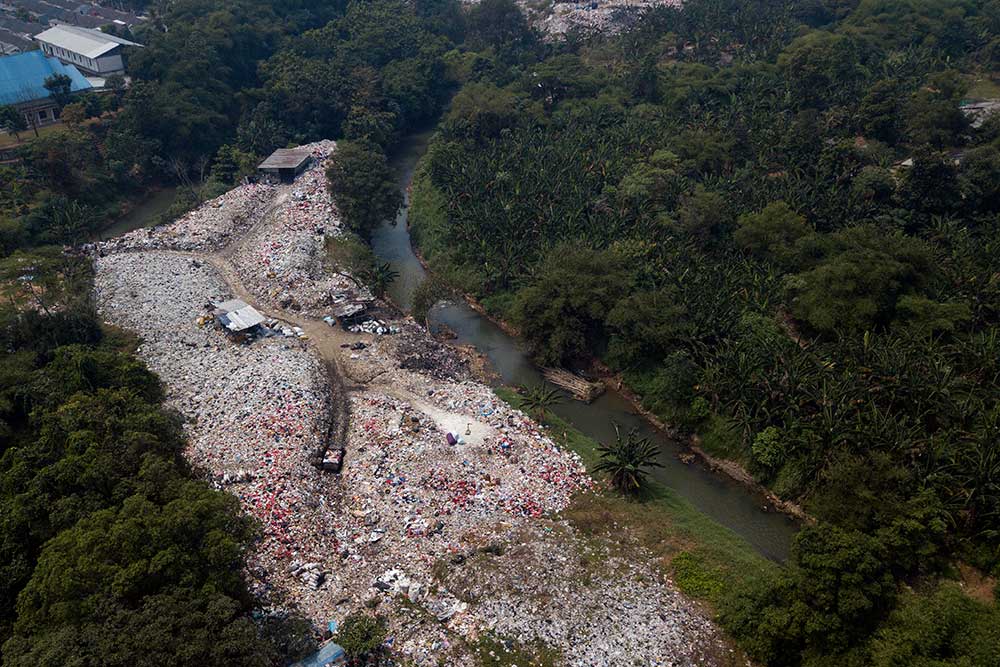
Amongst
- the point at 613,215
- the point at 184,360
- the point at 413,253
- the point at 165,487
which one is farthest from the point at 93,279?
the point at 613,215

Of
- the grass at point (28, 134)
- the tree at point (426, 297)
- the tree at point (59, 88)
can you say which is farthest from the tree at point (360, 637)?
the tree at point (59, 88)

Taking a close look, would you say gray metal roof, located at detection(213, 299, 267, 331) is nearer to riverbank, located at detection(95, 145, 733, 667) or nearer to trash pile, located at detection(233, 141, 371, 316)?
riverbank, located at detection(95, 145, 733, 667)

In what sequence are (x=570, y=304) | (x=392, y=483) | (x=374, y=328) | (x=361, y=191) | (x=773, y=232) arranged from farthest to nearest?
1. (x=361, y=191)
2. (x=773, y=232)
3. (x=374, y=328)
4. (x=570, y=304)
5. (x=392, y=483)

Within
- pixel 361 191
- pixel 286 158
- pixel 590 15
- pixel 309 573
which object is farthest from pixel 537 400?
pixel 590 15

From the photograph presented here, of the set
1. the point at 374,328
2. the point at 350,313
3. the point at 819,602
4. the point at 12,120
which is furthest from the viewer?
the point at 12,120

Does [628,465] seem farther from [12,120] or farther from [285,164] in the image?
[12,120]

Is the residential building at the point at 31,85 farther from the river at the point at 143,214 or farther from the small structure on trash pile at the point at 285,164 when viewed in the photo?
the small structure on trash pile at the point at 285,164

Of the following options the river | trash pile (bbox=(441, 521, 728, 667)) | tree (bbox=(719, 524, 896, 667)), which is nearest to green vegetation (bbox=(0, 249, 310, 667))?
trash pile (bbox=(441, 521, 728, 667))
